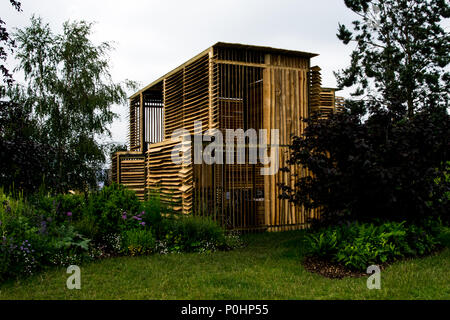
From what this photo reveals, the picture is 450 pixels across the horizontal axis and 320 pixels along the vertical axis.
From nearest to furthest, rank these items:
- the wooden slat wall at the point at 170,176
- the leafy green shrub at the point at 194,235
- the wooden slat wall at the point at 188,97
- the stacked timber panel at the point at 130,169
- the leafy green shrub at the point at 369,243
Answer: the leafy green shrub at the point at 369,243
the leafy green shrub at the point at 194,235
the wooden slat wall at the point at 170,176
the wooden slat wall at the point at 188,97
the stacked timber panel at the point at 130,169

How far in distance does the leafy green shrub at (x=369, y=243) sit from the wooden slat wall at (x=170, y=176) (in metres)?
3.82

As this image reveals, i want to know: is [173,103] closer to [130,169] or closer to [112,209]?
[130,169]

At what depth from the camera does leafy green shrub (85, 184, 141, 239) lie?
7941mm

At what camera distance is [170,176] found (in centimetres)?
1113

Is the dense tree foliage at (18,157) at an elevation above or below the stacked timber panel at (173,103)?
below

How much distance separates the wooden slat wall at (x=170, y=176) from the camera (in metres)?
10.0

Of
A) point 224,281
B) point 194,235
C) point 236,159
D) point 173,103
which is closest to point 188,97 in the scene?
point 173,103

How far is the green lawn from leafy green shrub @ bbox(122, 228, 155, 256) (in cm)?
40

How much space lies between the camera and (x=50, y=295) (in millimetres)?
5004

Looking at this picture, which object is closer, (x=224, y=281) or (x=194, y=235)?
(x=224, y=281)

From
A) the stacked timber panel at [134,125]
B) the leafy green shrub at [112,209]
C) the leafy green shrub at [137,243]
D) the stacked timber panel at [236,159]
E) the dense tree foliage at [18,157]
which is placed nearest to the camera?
the leafy green shrub at [137,243]

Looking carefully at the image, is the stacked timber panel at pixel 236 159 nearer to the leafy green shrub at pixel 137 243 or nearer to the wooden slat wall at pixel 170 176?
the wooden slat wall at pixel 170 176

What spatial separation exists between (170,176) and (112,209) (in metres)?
A: 3.17

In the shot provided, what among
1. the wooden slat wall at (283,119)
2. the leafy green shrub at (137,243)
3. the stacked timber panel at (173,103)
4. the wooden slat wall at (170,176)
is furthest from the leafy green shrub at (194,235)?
the stacked timber panel at (173,103)
